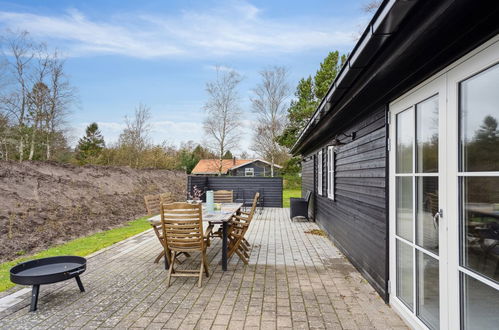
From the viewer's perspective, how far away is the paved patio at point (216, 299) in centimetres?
270

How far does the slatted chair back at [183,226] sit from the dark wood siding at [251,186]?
851 centimetres

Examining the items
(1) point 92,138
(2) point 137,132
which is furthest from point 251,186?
(1) point 92,138

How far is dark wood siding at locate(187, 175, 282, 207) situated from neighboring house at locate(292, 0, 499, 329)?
28.5 feet

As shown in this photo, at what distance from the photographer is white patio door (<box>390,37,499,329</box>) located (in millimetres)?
1603

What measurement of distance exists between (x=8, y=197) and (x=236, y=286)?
6.79 metres

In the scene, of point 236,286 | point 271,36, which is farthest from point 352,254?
point 271,36

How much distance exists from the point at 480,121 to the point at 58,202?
382 inches

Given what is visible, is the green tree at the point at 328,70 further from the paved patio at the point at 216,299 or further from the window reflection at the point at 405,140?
the window reflection at the point at 405,140

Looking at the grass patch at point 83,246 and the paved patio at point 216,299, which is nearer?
the paved patio at point 216,299

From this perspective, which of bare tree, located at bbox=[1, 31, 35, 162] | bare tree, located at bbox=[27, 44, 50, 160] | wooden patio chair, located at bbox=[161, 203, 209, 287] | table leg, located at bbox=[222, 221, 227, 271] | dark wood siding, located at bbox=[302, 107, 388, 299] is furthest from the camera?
bare tree, located at bbox=[27, 44, 50, 160]

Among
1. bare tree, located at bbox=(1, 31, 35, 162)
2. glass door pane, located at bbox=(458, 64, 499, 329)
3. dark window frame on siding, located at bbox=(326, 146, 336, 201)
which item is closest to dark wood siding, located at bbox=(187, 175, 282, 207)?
dark window frame on siding, located at bbox=(326, 146, 336, 201)

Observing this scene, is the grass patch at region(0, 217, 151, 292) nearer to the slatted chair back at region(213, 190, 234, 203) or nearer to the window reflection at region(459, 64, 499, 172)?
the slatted chair back at region(213, 190, 234, 203)

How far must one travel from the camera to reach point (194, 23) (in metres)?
9.98

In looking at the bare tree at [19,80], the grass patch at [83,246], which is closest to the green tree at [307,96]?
the bare tree at [19,80]
